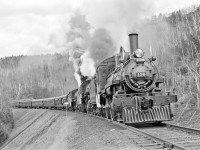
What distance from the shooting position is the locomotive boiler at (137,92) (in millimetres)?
12359

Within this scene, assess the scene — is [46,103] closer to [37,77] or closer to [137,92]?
[137,92]

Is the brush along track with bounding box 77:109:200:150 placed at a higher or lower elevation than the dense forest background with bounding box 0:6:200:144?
lower

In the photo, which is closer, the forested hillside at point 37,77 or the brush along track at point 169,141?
the brush along track at point 169,141

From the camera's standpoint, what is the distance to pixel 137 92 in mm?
13375

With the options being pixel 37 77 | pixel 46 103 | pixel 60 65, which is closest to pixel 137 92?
pixel 46 103

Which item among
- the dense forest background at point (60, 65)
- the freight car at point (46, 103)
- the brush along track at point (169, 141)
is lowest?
the brush along track at point (169, 141)

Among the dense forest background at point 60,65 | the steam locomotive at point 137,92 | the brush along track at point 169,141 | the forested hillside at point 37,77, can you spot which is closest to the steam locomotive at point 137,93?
the steam locomotive at point 137,92

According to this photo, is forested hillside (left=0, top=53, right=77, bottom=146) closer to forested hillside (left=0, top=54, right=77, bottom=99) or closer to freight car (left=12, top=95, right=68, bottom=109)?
forested hillside (left=0, top=54, right=77, bottom=99)

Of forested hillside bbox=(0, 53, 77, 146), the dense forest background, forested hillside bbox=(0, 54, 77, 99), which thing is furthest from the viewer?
forested hillside bbox=(0, 54, 77, 99)

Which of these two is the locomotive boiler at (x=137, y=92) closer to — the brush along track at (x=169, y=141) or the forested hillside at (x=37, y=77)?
the brush along track at (x=169, y=141)

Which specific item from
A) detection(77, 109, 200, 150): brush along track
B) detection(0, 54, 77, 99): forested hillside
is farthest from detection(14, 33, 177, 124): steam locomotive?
detection(0, 54, 77, 99): forested hillside

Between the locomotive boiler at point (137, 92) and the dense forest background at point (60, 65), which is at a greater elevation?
the dense forest background at point (60, 65)

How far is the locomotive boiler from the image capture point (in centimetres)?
1236

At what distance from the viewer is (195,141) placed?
8.10 m
